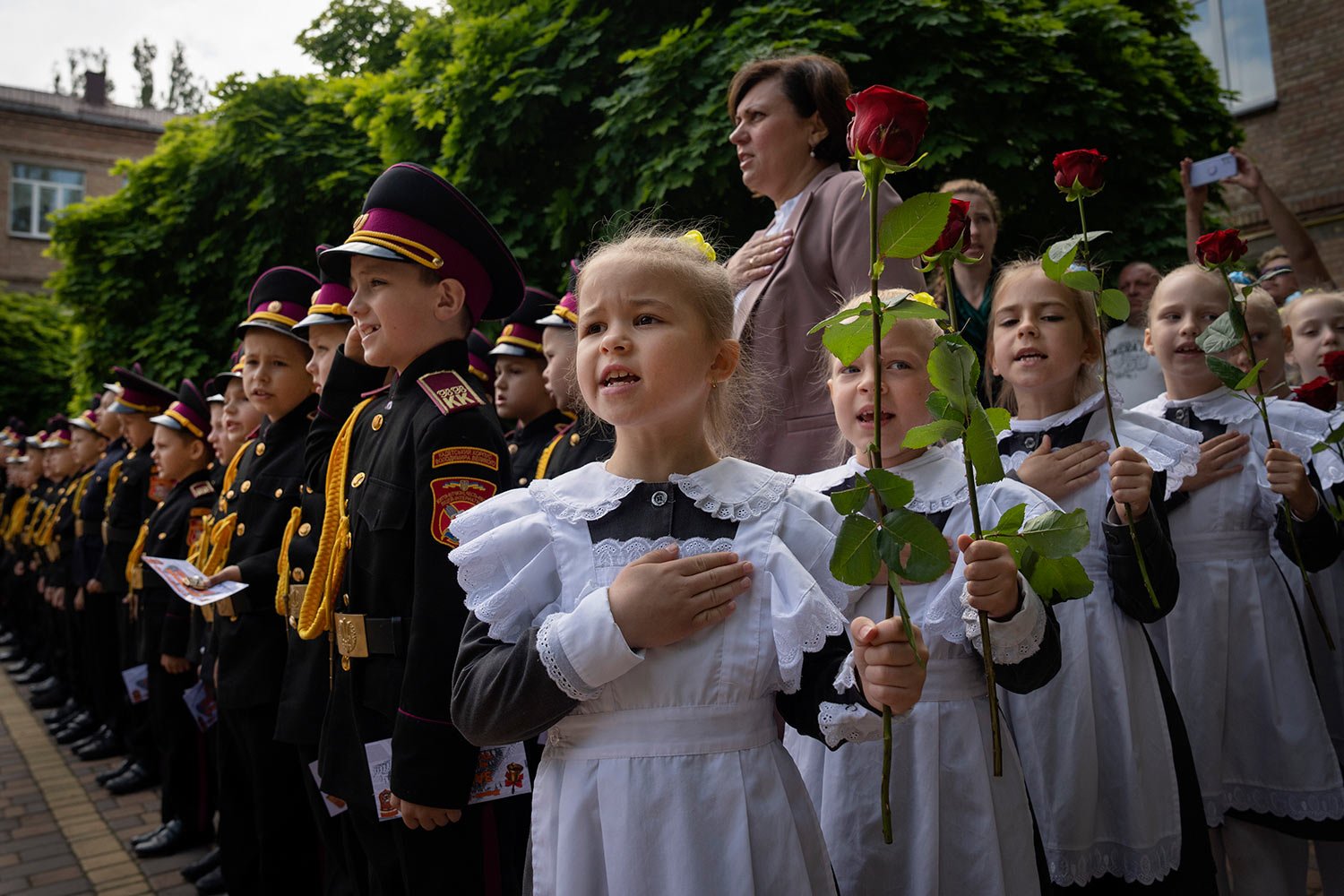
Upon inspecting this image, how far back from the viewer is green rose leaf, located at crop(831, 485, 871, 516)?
1.36 meters

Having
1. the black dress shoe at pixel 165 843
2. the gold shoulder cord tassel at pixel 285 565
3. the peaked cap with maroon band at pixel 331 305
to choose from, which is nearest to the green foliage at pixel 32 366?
the black dress shoe at pixel 165 843

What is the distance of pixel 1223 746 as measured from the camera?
2.92 m

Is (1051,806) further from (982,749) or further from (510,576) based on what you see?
(510,576)

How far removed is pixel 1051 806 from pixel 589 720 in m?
1.24

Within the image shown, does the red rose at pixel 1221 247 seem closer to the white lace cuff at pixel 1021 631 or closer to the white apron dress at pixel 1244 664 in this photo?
the white apron dress at pixel 1244 664

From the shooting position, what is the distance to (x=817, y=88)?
3.13 m

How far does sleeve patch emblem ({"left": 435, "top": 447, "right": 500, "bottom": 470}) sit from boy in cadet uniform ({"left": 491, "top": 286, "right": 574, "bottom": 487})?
7.58 ft

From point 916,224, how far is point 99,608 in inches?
296

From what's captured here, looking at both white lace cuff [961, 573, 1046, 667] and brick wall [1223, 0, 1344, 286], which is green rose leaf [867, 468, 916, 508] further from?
brick wall [1223, 0, 1344, 286]

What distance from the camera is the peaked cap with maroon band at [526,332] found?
4973 mm

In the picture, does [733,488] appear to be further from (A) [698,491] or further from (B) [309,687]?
(B) [309,687]

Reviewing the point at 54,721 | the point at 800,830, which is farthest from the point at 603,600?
the point at 54,721

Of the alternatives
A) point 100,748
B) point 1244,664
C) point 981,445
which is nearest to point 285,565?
point 981,445

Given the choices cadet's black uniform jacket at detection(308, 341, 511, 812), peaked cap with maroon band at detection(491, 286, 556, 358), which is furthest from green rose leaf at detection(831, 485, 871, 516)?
peaked cap with maroon band at detection(491, 286, 556, 358)
